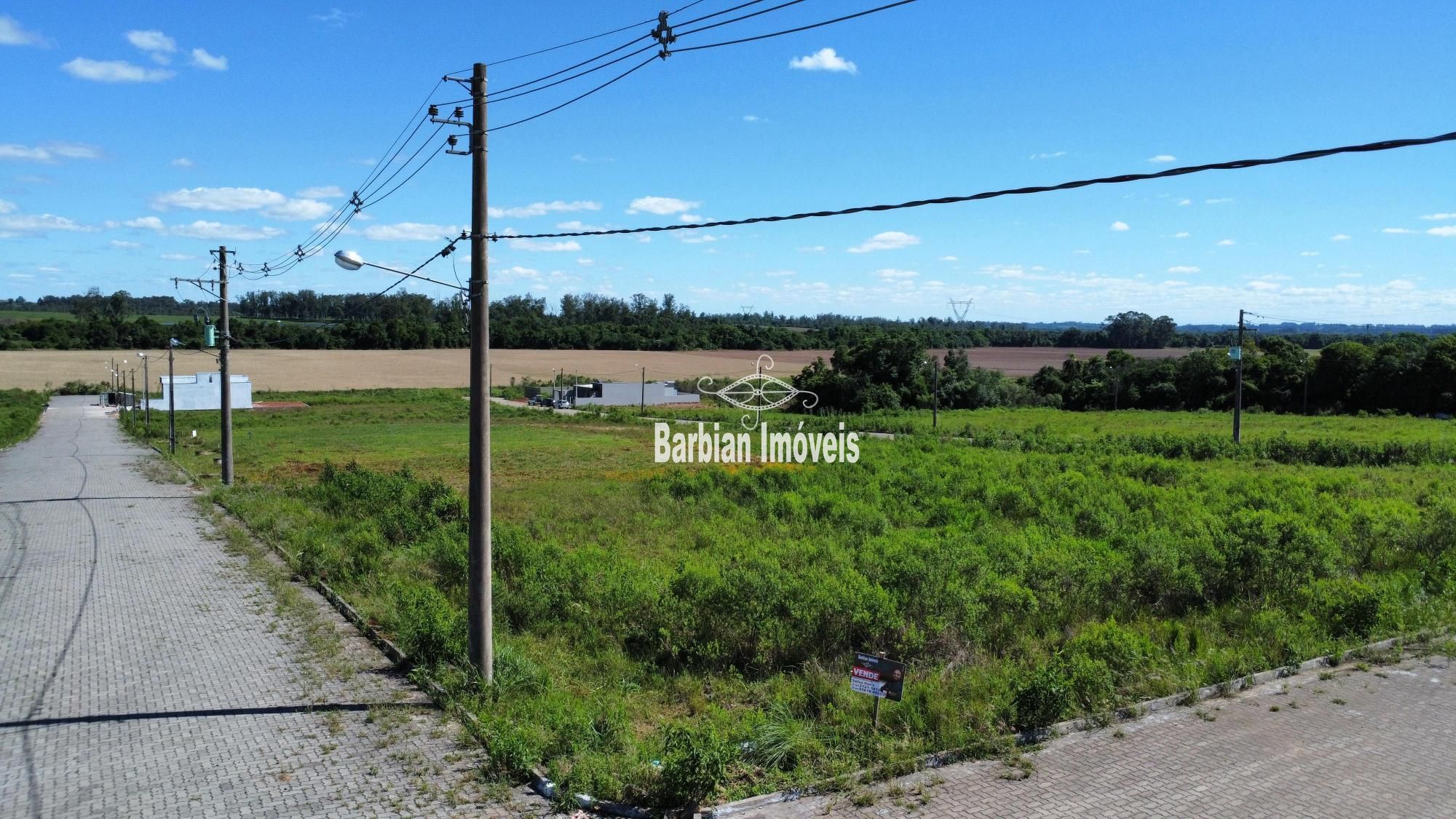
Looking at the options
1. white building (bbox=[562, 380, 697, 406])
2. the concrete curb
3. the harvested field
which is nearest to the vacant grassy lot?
the concrete curb

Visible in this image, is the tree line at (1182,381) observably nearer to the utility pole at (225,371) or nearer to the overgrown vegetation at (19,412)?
the utility pole at (225,371)

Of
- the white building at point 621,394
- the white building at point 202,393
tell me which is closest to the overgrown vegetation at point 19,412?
the white building at point 202,393

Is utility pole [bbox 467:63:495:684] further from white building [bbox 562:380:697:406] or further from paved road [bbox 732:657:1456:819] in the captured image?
white building [bbox 562:380:697:406]

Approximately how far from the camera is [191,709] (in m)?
8.55

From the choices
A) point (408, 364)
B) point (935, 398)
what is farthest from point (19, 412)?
point (935, 398)

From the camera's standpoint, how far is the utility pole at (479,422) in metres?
8.83

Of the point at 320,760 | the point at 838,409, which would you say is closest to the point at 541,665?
the point at 320,760

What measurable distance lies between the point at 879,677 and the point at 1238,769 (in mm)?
3056

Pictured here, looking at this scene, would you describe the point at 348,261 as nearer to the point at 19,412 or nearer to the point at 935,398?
the point at 935,398

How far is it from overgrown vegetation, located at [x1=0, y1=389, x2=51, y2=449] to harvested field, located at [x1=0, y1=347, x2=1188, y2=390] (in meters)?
4.49

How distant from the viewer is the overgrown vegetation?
138ft

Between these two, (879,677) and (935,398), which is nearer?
(879,677)

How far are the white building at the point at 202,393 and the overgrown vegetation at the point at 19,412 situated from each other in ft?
24.8

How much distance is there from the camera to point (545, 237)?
998cm
